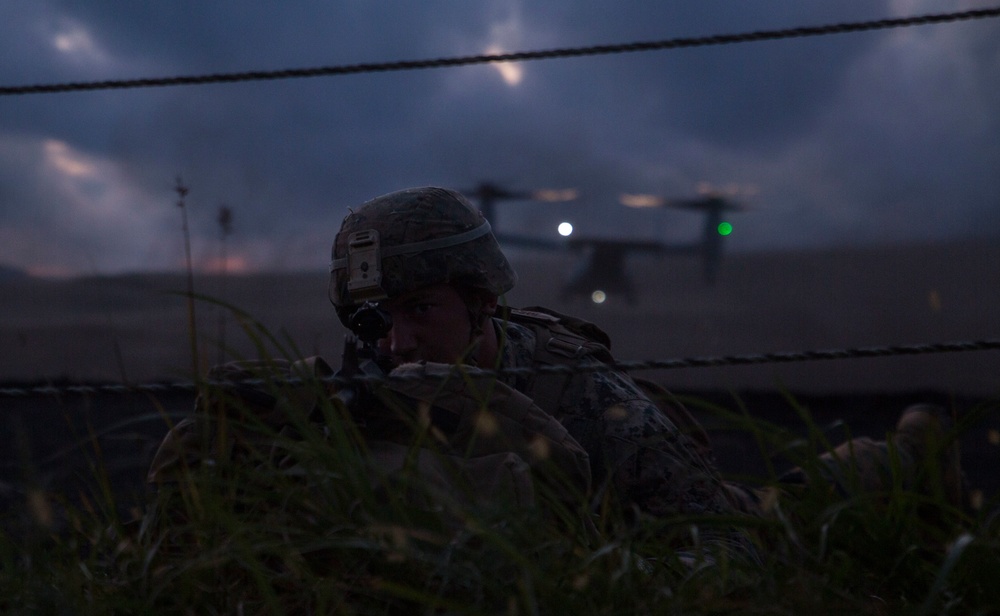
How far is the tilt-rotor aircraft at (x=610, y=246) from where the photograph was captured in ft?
115

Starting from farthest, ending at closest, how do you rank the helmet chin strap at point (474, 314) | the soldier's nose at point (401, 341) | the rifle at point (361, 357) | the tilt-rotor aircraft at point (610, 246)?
the tilt-rotor aircraft at point (610, 246) < the helmet chin strap at point (474, 314) < the soldier's nose at point (401, 341) < the rifle at point (361, 357)

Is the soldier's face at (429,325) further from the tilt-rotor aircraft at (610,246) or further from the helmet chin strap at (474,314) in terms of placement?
the tilt-rotor aircraft at (610,246)

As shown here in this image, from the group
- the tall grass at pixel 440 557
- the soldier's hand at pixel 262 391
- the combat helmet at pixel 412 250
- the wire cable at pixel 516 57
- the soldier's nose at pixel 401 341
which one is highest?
the wire cable at pixel 516 57

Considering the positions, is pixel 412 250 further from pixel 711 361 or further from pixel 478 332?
pixel 711 361

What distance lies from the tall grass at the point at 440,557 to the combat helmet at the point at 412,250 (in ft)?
3.45

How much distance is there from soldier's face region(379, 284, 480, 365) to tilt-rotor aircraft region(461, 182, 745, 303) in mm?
27029

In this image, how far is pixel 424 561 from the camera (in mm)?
1334

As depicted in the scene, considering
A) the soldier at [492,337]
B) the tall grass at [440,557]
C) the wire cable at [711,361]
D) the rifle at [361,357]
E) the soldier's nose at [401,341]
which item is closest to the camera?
the tall grass at [440,557]

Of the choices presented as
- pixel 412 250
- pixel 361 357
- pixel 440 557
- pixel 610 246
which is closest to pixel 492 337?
pixel 412 250

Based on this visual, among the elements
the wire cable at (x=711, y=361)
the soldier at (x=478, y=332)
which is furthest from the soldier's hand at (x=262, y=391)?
the soldier at (x=478, y=332)

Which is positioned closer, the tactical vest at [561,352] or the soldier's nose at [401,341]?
the soldier's nose at [401,341]

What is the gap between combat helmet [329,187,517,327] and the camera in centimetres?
263

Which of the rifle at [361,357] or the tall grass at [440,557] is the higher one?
the rifle at [361,357]

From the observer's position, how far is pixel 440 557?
138 centimetres
